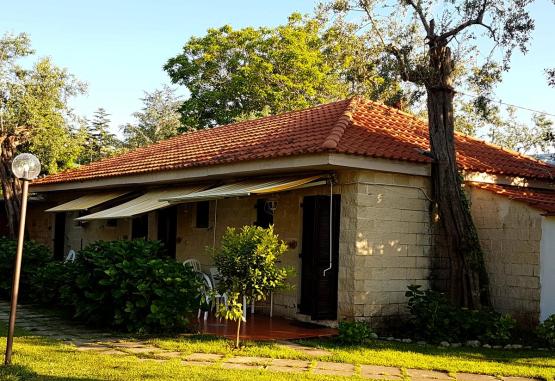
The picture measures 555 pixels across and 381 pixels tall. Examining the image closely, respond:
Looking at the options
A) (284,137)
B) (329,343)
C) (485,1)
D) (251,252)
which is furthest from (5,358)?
(485,1)

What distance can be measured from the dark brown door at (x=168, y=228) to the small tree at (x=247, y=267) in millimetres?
7655

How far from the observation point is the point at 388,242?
11.8 meters

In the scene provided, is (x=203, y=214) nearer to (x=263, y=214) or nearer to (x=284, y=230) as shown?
(x=263, y=214)

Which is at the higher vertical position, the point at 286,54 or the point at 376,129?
the point at 286,54

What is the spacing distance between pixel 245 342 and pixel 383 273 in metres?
3.31

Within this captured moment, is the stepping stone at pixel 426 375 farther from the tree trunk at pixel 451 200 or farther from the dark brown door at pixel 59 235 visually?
the dark brown door at pixel 59 235

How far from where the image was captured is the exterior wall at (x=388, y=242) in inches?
447

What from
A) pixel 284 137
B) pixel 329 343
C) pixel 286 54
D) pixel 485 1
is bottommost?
pixel 329 343

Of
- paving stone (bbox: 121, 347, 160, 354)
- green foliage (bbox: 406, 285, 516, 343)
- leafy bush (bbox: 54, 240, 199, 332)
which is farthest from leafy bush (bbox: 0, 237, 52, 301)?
green foliage (bbox: 406, 285, 516, 343)

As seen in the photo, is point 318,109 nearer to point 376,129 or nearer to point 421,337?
point 376,129

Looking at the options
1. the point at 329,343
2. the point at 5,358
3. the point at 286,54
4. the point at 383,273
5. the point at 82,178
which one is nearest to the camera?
the point at 5,358

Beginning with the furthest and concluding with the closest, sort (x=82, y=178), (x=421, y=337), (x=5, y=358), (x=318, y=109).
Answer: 1. (x=82, y=178)
2. (x=318, y=109)
3. (x=421, y=337)
4. (x=5, y=358)

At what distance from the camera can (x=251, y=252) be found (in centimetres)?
930

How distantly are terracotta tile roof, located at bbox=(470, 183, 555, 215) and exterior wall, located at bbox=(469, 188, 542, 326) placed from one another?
0.12 m
